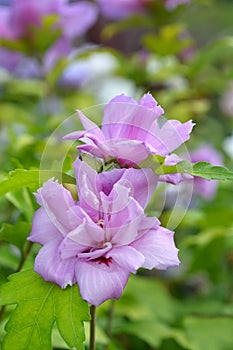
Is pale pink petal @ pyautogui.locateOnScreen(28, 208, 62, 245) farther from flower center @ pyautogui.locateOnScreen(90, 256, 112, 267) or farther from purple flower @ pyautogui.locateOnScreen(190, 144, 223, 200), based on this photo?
purple flower @ pyautogui.locateOnScreen(190, 144, 223, 200)

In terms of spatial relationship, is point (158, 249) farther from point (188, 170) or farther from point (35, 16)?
point (35, 16)

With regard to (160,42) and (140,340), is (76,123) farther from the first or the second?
(140,340)

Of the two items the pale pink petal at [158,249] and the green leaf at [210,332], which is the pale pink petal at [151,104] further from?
the green leaf at [210,332]

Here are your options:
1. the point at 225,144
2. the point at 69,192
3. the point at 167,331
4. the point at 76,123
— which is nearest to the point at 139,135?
the point at 69,192

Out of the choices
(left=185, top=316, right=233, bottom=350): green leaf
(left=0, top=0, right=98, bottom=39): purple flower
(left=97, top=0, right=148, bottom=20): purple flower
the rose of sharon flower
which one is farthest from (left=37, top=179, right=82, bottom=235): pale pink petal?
(left=97, top=0, right=148, bottom=20): purple flower

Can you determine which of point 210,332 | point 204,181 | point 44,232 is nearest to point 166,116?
point 204,181
